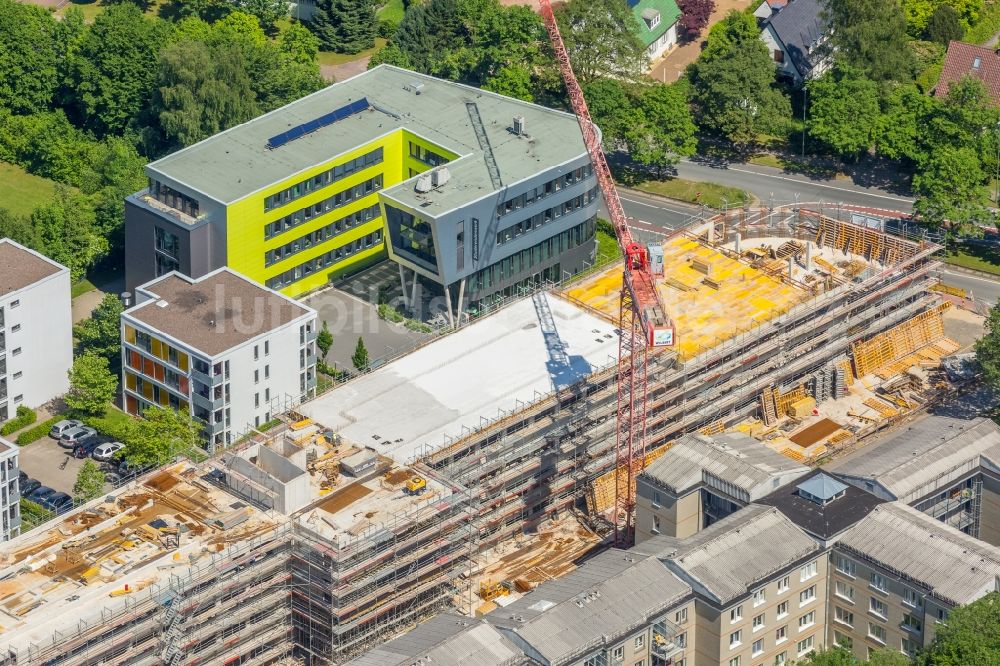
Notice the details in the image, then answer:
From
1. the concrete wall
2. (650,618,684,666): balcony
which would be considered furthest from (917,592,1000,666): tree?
the concrete wall

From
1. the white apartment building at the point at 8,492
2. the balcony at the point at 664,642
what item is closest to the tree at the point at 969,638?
the balcony at the point at 664,642

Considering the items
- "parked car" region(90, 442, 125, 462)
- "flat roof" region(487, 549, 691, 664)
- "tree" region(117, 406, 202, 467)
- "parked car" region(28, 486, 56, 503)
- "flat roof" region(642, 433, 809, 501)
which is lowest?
"parked car" region(28, 486, 56, 503)

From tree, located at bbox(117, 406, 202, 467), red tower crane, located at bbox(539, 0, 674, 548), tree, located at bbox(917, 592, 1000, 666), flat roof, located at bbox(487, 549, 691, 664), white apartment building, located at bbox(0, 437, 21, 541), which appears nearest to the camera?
tree, located at bbox(917, 592, 1000, 666)

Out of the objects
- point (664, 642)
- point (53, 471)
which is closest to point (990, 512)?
point (664, 642)

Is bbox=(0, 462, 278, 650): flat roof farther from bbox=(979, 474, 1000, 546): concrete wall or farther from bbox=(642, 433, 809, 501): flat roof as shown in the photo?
bbox=(979, 474, 1000, 546): concrete wall

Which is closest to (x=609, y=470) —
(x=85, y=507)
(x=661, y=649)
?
(x=661, y=649)
